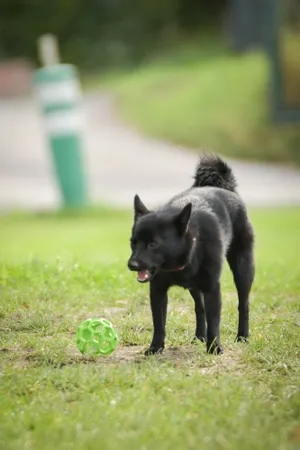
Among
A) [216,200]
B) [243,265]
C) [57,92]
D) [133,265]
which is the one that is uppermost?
[216,200]

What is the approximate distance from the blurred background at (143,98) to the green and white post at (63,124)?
18 mm

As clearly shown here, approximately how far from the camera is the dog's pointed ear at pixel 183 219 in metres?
5.06

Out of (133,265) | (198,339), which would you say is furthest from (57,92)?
(133,265)

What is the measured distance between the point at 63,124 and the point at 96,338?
29.6 feet

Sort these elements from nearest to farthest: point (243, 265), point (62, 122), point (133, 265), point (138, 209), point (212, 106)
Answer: point (133, 265) → point (138, 209) → point (243, 265) → point (62, 122) → point (212, 106)

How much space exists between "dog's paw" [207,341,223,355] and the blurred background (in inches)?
353

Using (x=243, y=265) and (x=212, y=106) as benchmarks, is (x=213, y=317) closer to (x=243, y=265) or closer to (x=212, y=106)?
(x=243, y=265)

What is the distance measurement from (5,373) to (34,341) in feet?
2.04

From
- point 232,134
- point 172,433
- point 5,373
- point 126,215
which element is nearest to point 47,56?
point 126,215

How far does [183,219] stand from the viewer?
5078 millimetres

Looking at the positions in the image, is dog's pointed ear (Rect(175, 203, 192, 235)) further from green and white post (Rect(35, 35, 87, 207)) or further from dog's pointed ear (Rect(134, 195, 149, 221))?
green and white post (Rect(35, 35, 87, 207))

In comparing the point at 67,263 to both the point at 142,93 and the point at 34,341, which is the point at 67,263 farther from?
the point at 142,93

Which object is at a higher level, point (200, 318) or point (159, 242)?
point (159, 242)

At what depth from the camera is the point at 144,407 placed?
4461mm
